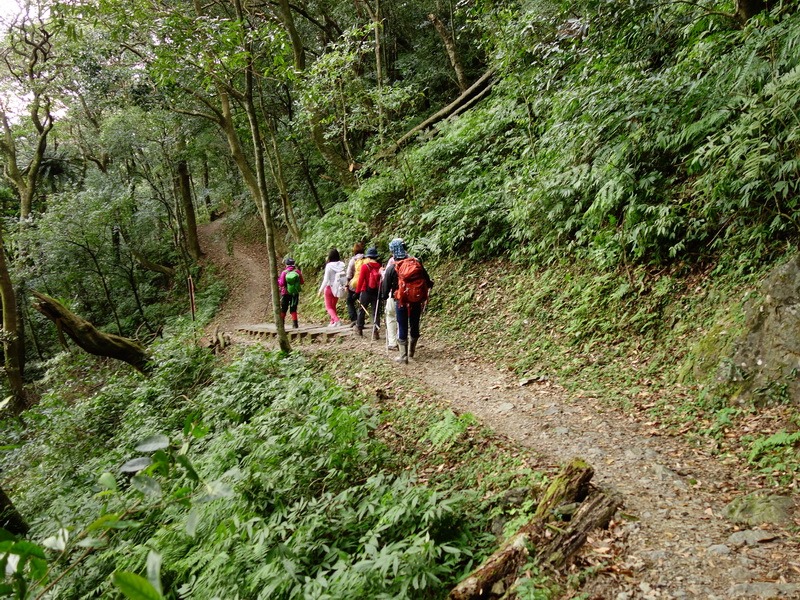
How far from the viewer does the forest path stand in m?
2.90

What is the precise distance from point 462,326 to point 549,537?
21.8 ft

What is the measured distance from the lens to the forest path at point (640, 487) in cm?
290

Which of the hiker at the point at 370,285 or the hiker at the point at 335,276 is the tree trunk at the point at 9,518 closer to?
the hiker at the point at 370,285

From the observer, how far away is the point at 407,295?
821cm

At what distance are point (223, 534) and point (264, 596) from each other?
109cm

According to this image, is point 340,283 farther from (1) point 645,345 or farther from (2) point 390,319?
(1) point 645,345

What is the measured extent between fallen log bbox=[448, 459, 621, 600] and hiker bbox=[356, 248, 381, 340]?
23.1 feet

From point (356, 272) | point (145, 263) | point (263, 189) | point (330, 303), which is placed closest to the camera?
point (263, 189)

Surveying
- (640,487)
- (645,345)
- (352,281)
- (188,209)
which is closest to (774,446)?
(640,487)

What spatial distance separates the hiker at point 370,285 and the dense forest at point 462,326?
1.32 m

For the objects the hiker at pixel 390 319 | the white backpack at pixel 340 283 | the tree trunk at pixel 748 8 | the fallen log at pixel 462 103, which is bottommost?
the hiker at pixel 390 319

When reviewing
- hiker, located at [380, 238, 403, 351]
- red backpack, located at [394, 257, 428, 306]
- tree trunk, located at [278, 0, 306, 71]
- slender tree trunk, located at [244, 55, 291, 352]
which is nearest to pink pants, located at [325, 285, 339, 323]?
slender tree trunk, located at [244, 55, 291, 352]

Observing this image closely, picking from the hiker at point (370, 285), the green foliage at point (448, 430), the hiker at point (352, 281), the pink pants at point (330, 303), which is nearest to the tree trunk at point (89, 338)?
the pink pants at point (330, 303)

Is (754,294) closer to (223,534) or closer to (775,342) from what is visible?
(775,342)
